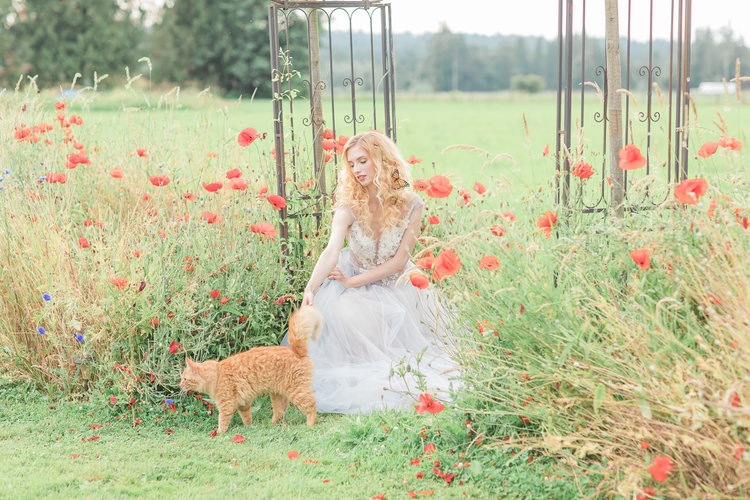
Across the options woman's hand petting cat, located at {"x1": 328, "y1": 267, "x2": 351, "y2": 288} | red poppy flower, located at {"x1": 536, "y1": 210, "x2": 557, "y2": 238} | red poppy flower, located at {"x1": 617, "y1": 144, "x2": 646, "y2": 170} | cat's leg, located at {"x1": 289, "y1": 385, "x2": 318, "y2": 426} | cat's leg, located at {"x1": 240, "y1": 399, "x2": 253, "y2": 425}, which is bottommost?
cat's leg, located at {"x1": 240, "y1": 399, "x2": 253, "y2": 425}

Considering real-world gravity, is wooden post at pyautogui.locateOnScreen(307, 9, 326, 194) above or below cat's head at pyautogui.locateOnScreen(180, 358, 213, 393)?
above

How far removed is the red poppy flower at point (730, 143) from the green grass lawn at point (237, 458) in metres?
1.46

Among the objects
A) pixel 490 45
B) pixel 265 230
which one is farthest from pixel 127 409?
pixel 490 45

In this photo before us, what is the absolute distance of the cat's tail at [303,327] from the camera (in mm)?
3432

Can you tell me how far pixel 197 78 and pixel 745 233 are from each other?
112 ft

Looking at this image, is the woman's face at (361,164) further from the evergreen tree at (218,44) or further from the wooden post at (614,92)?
the evergreen tree at (218,44)

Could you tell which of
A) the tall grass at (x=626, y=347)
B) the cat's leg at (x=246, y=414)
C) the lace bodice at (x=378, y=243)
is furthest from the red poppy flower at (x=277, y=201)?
the tall grass at (x=626, y=347)

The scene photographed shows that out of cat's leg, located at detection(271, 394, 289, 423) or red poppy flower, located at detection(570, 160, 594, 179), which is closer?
red poppy flower, located at detection(570, 160, 594, 179)

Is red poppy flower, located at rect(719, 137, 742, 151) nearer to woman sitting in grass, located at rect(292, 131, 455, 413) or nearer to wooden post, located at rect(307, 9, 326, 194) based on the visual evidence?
woman sitting in grass, located at rect(292, 131, 455, 413)

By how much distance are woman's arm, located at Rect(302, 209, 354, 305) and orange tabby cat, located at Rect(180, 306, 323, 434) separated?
0.27m

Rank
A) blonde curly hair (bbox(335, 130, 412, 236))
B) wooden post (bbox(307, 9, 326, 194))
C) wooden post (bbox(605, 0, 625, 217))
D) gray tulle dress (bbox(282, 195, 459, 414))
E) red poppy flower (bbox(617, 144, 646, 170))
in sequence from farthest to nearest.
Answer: wooden post (bbox(307, 9, 326, 194))
blonde curly hair (bbox(335, 130, 412, 236))
wooden post (bbox(605, 0, 625, 217))
gray tulle dress (bbox(282, 195, 459, 414))
red poppy flower (bbox(617, 144, 646, 170))

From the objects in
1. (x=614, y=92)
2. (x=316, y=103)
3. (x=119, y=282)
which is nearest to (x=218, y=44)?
(x=316, y=103)

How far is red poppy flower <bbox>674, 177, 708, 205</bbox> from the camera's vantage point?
2.38 metres

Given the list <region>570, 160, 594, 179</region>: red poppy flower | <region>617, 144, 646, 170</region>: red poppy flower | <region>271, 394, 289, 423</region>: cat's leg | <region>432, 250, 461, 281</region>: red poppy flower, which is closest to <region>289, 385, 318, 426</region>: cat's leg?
<region>271, 394, 289, 423</region>: cat's leg
